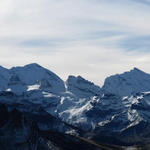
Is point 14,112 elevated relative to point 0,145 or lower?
elevated

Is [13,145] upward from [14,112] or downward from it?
downward

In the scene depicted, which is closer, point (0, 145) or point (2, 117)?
point (0, 145)

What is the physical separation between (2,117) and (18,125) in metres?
9.19

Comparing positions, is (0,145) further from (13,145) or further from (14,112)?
(14,112)

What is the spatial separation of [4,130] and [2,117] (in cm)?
997

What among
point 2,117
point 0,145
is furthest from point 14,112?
point 0,145

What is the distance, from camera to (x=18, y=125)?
190 metres

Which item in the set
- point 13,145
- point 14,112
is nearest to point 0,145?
point 13,145

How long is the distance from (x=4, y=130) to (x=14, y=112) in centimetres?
1089

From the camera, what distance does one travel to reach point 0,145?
600 ft

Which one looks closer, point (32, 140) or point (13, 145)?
point (13, 145)

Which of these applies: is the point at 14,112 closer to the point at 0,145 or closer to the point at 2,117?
the point at 2,117

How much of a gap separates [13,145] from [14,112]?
15680mm

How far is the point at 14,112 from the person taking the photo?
194875 mm
